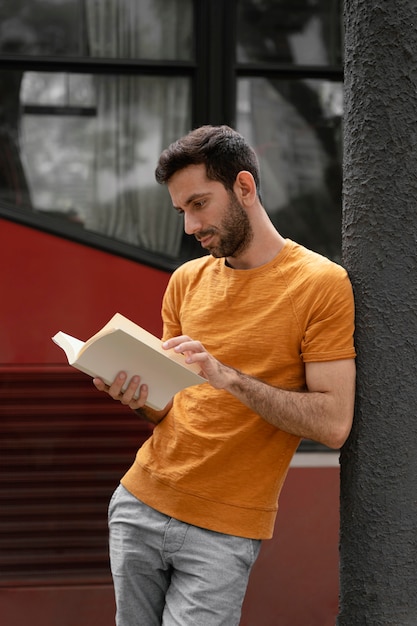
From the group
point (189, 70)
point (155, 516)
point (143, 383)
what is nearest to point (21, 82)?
point (189, 70)

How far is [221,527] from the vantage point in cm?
193

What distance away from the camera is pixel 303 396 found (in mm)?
1827

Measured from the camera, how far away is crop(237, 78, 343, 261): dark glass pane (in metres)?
3.09

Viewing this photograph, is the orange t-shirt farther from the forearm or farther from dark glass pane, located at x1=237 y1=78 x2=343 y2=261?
dark glass pane, located at x1=237 y1=78 x2=343 y2=261

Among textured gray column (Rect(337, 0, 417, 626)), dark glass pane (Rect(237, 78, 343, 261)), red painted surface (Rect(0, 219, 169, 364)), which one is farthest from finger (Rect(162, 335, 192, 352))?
dark glass pane (Rect(237, 78, 343, 261))

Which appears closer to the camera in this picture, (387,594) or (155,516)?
(387,594)

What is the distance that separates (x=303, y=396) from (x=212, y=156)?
58cm

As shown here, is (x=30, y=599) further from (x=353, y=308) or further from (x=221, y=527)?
(x=353, y=308)

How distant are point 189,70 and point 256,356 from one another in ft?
4.87

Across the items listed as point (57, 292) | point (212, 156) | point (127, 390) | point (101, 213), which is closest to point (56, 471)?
point (57, 292)

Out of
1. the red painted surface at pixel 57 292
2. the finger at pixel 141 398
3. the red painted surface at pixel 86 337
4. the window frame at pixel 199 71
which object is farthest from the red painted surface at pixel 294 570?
the finger at pixel 141 398

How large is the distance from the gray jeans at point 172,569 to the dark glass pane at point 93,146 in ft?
3.99

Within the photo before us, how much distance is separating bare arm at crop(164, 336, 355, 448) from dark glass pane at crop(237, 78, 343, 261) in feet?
4.49

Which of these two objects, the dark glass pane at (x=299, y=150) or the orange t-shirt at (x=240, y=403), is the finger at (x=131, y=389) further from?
the dark glass pane at (x=299, y=150)
